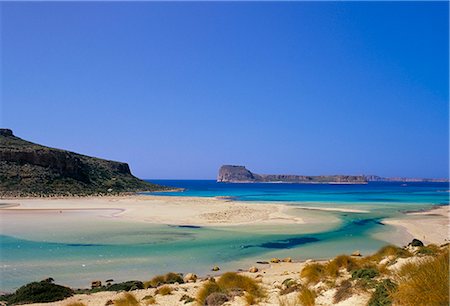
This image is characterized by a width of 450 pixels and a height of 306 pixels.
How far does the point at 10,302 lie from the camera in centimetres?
1012

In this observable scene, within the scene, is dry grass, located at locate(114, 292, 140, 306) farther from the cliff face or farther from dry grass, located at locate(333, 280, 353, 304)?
the cliff face

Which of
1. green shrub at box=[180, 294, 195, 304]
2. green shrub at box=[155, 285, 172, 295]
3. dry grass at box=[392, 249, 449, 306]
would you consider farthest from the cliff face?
dry grass at box=[392, 249, 449, 306]

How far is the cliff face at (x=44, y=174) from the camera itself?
62.0 m

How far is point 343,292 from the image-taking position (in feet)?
25.9

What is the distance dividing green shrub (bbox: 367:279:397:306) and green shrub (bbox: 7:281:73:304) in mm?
8036

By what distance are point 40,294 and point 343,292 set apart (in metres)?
7.88

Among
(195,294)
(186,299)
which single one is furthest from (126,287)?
(186,299)

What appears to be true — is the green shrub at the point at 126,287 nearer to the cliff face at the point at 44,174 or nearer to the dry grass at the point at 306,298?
the dry grass at the point at 306,298

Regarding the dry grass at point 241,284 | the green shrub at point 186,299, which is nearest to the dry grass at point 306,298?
the dry grass at point 241,284

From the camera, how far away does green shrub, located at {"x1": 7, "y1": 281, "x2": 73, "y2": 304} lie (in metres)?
10.2

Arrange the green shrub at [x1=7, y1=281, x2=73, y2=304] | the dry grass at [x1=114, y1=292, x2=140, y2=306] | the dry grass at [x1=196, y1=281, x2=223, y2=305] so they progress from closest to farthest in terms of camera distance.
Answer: the dry grass at [x1=196, y1=281, x2=223, y2=305]
the dry grass at [x1=114, y1=292, x2=140, y2=306]
the green shrub at [x1=7, y1=281, x2=73, y2=304]

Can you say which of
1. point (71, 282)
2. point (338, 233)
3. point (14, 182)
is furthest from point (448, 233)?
point (14, 182)

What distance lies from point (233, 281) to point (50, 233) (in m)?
16.6

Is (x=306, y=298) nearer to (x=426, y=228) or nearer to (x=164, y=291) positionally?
(x=164, y=291)
